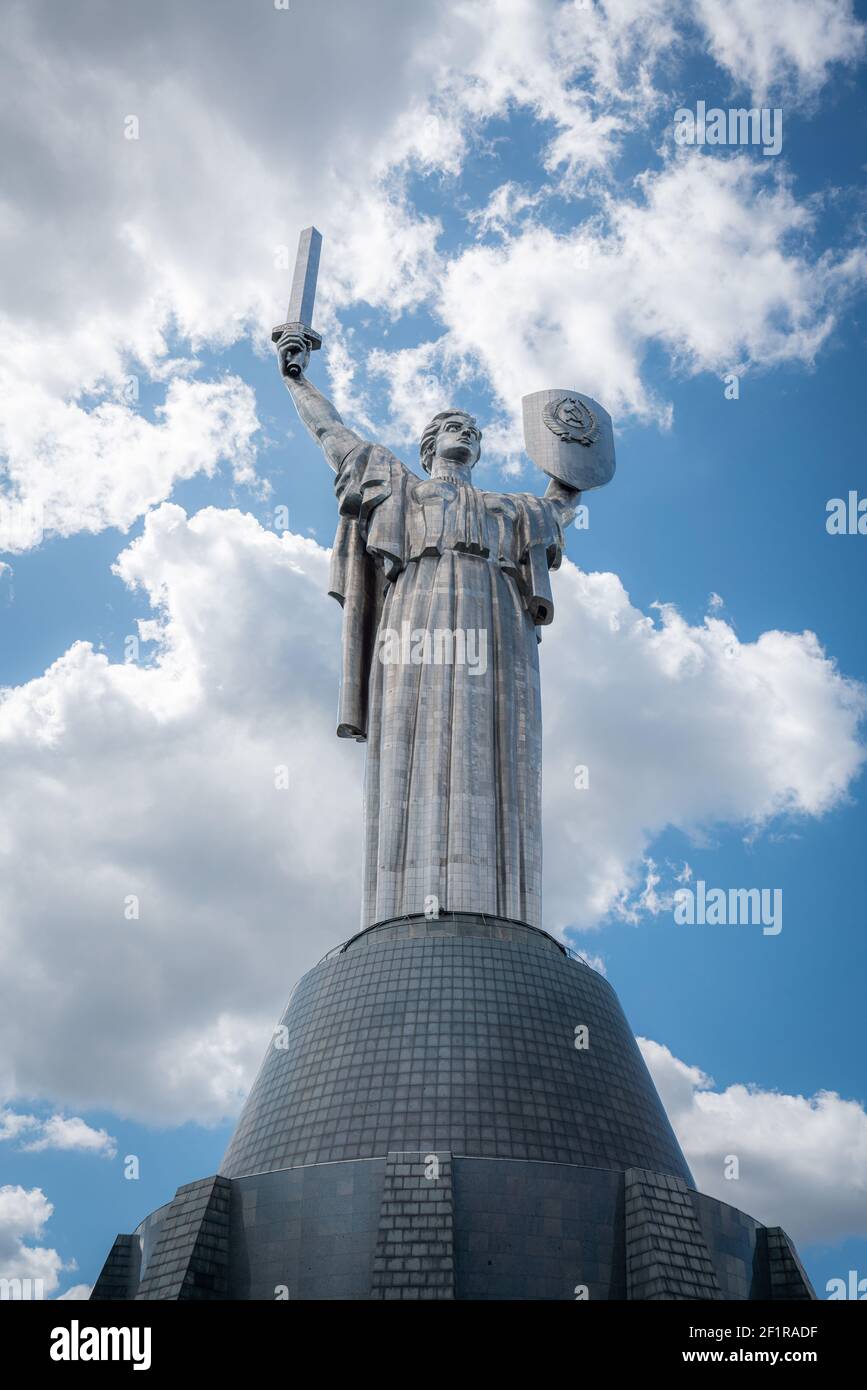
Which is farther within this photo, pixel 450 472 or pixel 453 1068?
pixel 450 472

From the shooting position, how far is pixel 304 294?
2664 cm

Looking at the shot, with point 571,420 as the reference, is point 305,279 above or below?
above

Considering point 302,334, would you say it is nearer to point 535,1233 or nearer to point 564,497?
point 564,497

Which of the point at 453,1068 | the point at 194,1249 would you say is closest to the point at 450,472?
the point at 453,1068

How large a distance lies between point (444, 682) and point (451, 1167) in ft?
29.8

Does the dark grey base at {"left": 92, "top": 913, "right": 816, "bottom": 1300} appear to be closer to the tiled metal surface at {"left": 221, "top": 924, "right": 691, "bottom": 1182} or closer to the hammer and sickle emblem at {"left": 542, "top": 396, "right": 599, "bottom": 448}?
the tiled metal surface at {"left": 221, "top": 924, "right": 691, "bottom": 1182}

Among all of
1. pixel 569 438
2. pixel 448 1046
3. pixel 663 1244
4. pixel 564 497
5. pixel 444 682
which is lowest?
pixel 663 1244

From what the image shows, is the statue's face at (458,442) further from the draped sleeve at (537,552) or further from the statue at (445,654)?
the draped sleeve at (537,552)

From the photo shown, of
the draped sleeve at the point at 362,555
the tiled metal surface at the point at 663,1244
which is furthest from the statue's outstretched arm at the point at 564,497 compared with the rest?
the tiled metal surface at the point at 663,1244

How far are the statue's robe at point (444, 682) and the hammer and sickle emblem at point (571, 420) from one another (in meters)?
1.40
